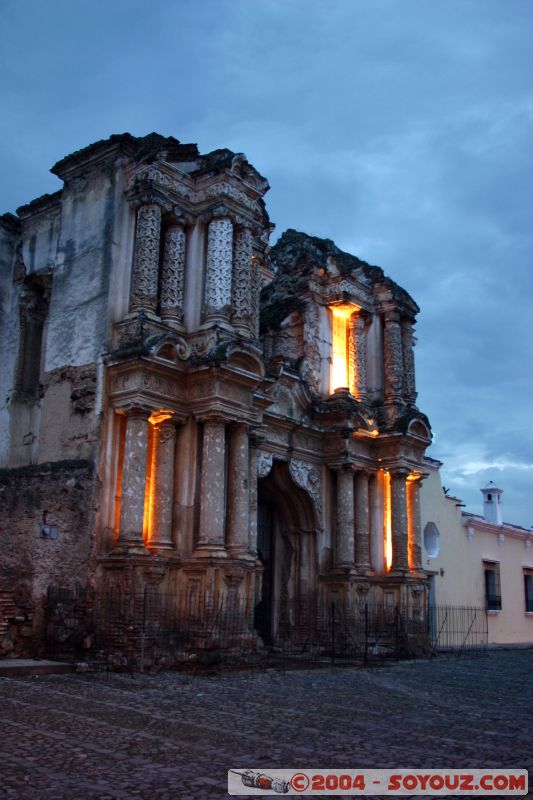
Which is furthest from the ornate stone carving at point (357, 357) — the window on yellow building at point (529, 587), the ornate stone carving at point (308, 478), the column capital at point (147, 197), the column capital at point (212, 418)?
the window on yellow building at point (529, 587)

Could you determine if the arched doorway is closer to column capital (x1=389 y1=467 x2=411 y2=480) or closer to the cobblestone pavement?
column capital (x1=389 y1=467 x2=411 y2=480)

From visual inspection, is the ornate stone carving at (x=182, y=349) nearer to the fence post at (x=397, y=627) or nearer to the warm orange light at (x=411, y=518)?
the fence post at (x=397, y=627)

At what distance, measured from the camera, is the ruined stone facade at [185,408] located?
13.3m

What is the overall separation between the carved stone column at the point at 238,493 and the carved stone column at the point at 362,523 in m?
4.44

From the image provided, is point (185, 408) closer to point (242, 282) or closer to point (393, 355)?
point (242, 282)

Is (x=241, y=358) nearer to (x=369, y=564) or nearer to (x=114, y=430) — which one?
(x=114, y=430)

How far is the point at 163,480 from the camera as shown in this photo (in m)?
13.8

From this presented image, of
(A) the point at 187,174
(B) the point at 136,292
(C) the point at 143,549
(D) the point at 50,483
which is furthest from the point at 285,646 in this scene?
(A) the point at 187,174

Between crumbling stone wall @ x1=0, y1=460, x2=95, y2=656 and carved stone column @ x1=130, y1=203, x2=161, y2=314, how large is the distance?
2992 millimetres

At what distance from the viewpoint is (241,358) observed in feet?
47.2

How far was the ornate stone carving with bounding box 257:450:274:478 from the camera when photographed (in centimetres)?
1695

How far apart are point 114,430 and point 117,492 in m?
1.03

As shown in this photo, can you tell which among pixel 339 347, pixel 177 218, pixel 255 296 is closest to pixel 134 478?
pixel 177 218

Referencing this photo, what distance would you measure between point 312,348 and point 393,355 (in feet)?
7.30
